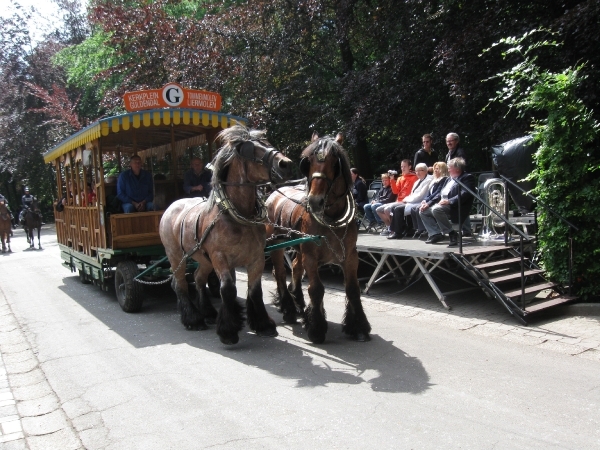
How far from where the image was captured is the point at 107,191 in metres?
9.16

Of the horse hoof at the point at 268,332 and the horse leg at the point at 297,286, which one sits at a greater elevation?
the horse leg at the point at 297,286

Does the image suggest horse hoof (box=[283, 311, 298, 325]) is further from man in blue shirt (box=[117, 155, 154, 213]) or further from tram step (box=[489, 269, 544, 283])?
man in blue shirt (box=[117, 155, 154, 213])

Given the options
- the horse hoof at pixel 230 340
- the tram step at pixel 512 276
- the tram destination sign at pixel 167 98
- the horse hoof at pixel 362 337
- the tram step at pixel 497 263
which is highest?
the tram destination sign at pixel 167 98

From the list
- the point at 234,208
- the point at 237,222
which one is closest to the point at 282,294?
the point at 237,222

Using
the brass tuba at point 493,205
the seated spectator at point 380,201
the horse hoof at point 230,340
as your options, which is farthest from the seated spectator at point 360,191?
the horse hoof at point 230,340

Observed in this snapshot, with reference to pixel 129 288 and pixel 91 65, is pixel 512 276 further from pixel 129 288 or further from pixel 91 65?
pixel 91 65

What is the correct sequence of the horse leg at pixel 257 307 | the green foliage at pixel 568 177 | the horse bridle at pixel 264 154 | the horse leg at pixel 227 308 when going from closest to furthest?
the horse bridle at pixel 264 154 < the horse leg at pixel 227 308 < the horse leg at pixel 257 307 < the green foliage at pixel 568 177

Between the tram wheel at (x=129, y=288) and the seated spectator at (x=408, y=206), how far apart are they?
4.37 metres

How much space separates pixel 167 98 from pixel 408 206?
14.3ft

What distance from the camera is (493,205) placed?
878 centimetres

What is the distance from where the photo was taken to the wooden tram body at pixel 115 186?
7.84m

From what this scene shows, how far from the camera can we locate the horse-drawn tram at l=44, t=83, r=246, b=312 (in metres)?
7.84

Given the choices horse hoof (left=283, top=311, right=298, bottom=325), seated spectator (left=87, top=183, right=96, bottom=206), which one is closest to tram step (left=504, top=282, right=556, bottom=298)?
horse hoof (left=283, top=311, right=298, bottom=325)

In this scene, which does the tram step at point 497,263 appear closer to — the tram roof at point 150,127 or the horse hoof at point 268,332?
the horse hoof at point 268,332
